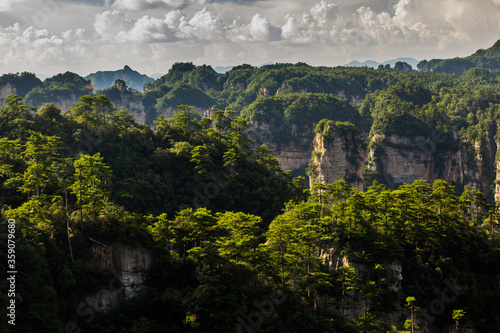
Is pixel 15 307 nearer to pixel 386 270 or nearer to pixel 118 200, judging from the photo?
pixel 118 200

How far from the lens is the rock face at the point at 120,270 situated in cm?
2641

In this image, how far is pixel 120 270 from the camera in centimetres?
2780

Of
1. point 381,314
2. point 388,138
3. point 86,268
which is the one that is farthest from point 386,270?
point 388,138

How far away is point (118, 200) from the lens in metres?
42.2

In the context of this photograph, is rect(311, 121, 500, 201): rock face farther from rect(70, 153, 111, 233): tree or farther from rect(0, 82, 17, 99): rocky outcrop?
rect(0, 82, 17, 99): rocky outcrop

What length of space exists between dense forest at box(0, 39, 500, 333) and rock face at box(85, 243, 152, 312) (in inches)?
3.3

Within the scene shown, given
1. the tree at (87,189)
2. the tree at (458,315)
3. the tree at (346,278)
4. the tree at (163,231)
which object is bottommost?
the tree at (458,315)

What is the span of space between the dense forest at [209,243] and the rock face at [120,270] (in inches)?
3.3

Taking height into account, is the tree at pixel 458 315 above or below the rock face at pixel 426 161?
below

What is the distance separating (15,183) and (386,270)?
29.8 m

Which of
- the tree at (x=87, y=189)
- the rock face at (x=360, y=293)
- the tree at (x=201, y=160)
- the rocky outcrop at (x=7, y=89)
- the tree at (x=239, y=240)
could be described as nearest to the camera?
the tree at (x=87, y=189)

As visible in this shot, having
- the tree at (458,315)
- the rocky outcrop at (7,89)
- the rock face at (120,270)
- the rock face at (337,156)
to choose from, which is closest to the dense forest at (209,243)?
the rock face at (120,270)

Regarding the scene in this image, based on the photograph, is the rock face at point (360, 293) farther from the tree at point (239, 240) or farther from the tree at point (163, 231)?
the tree at point (163, 231)

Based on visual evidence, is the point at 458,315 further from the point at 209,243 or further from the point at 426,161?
the point at 426,161
